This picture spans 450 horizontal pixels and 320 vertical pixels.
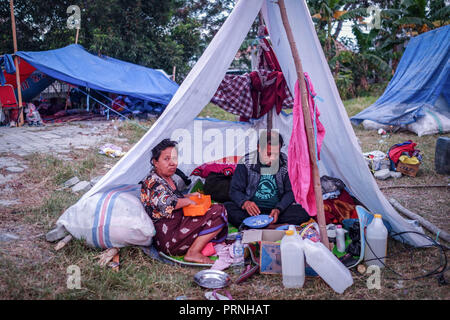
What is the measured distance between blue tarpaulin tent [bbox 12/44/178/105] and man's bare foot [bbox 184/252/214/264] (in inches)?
278

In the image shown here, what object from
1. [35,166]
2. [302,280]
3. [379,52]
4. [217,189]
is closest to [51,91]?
[35,166]

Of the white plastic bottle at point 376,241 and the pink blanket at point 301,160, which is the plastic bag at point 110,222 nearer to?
the pink blanket at point 301,160

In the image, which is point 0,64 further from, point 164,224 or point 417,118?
point 417,118

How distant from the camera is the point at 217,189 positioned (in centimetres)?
387

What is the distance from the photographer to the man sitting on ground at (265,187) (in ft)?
10.4

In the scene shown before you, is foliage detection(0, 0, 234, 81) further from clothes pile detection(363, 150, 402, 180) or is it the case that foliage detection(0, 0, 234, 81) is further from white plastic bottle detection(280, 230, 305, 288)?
white plastic bottle detection(280, 230, 305, 288)

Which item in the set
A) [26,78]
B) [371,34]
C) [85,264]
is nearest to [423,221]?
[85,264]

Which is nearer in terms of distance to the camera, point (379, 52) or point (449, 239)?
point (449, 239)

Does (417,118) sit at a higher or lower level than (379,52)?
lower

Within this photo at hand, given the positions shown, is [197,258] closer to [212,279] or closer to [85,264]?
[212,279]

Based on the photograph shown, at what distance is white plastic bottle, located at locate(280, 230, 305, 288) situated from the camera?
2.24 m

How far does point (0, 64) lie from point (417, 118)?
30.9ft

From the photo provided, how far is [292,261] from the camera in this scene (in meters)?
2.25
